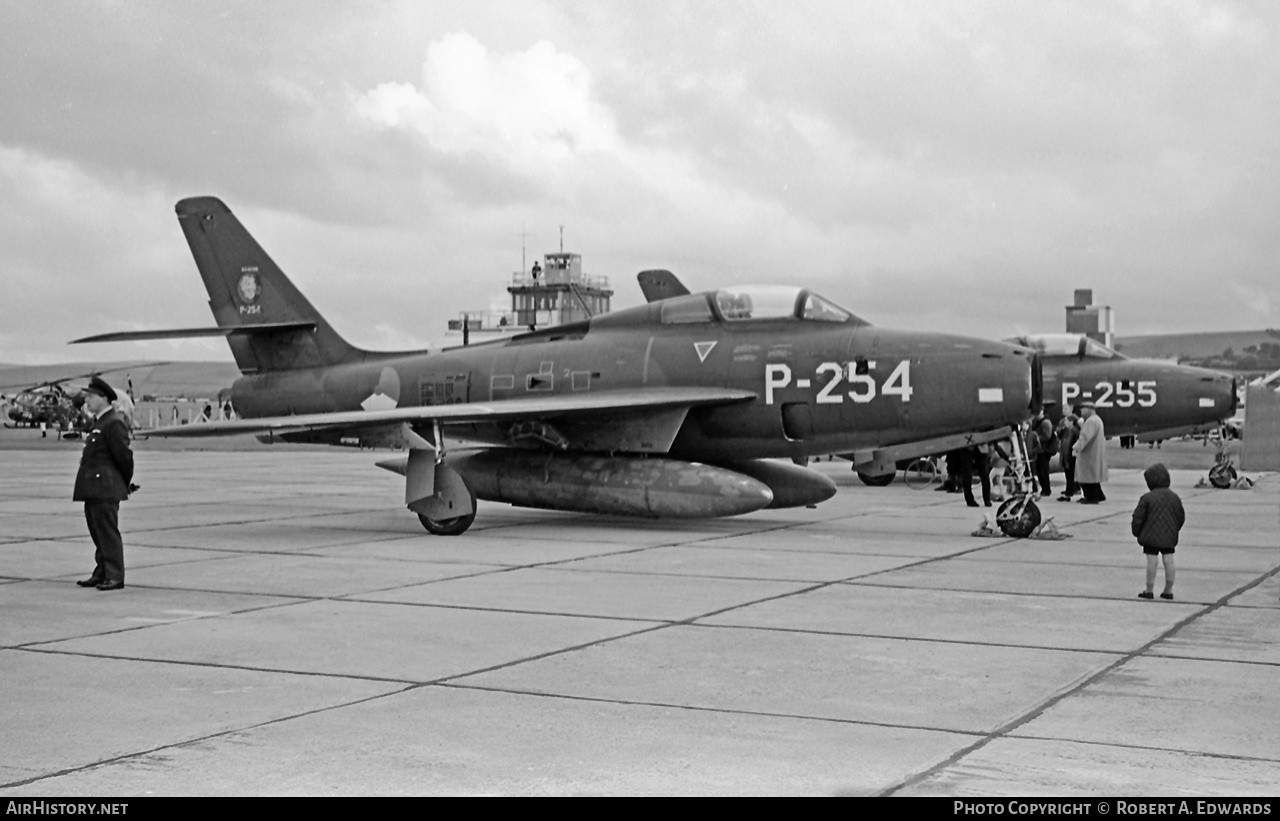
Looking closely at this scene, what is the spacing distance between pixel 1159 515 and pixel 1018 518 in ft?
15.9

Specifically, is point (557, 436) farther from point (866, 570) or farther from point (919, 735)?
point (919, 735)

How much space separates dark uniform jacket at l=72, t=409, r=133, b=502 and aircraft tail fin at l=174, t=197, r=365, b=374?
9.05m

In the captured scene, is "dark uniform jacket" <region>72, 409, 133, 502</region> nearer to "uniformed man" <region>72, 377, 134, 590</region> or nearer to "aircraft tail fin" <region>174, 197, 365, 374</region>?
"uniformed man" <region>72, 377, 134, 590</region>

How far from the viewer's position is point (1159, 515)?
10.2 meters

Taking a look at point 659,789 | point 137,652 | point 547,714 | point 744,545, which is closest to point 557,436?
point 744,545

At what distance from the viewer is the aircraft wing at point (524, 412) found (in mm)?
15258

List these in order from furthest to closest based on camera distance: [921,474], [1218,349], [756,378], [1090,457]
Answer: [1218,349] → [921,474] → [1090,457] → [756,378]

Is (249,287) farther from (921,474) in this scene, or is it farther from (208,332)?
(921,474)

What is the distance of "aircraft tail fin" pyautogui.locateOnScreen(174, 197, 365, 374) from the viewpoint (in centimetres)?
2039

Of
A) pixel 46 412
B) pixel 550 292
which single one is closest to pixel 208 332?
pixel 46 412

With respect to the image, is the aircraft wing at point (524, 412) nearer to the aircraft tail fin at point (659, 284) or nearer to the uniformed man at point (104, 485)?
the uniformed man at point (104, 485)

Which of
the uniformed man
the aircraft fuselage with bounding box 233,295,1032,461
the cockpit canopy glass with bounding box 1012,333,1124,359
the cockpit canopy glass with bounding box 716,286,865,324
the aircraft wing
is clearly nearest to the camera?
the uniformed man

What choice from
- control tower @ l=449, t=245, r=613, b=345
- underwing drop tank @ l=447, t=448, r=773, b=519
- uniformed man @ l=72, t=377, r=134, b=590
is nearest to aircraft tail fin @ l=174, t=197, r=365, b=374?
underwing drop tank @ l=447, t=448, r=773, b=519

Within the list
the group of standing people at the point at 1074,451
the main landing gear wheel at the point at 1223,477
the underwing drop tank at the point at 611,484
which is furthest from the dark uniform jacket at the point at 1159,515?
the main landing gear wheel at the point at 1223,477
